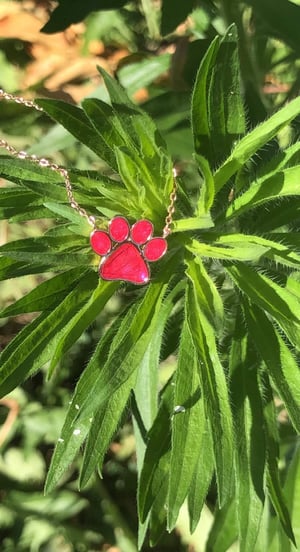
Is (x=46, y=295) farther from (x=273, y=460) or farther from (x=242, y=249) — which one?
(x=273, y=460)

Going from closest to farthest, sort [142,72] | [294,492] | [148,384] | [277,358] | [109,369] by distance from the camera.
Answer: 1. [109,369]
2. [277,358]
3. [148,384]
4. [294,492]
5. [142,72]

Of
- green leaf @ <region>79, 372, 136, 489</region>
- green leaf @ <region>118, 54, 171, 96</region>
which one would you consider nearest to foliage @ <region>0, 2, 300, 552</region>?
green leaf @ <region>79, 372, 136, 489</region>

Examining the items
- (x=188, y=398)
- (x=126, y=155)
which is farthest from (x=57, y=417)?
(x=126, y=155)

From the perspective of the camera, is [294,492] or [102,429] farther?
[294,492]

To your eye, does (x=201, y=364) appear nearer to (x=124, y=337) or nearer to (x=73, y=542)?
(x=124, y=337)

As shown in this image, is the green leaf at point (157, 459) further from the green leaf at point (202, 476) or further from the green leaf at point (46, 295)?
the green leaf at point (46, 295)

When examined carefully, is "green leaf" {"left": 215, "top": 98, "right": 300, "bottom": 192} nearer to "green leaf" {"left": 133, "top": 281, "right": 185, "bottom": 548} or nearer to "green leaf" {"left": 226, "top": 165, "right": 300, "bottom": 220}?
"green leaf" {"left": 226, "top": 165, "right": 300, "bottom": 220}

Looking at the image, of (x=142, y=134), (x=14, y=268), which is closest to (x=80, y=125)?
(x=142, y=134)
